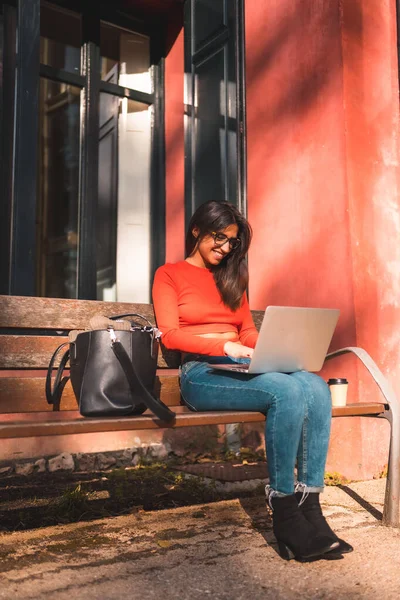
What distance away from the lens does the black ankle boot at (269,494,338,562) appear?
2.31 meters

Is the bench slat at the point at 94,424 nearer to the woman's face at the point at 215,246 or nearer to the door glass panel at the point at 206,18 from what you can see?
the woman's face at the point at 215,246

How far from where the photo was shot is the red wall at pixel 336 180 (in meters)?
3.90

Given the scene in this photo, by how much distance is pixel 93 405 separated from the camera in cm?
243

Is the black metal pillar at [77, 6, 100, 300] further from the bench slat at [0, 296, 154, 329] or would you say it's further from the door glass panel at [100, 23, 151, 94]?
the bench slat at [0, 296, 154, 329]

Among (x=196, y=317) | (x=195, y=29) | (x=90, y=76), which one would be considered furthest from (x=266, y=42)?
(x=196, y=317)

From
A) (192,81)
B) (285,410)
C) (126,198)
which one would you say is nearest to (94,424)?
(285,410)

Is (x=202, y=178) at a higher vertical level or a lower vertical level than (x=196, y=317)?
higher

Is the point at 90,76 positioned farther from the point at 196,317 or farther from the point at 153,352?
the point at 153,352

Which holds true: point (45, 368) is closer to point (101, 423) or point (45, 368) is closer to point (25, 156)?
point (101, 423)

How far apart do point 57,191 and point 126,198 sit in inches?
82.6

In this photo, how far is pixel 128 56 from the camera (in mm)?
5871

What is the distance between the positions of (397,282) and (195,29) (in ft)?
8.68

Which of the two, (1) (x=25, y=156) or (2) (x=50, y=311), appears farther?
(1) (x=25, y=156)

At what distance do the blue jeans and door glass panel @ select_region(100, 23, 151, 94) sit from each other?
3.89 meters
